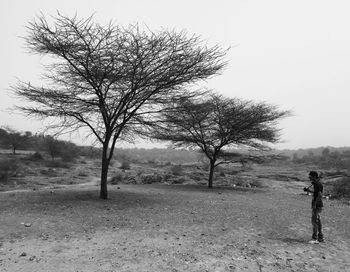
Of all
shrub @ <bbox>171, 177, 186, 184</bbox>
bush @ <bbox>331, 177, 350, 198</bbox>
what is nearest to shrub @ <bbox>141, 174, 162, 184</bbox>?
shrub @ <bbox>171, 177, 186, 184</bbox>

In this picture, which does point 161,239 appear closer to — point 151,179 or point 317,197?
point 317,197

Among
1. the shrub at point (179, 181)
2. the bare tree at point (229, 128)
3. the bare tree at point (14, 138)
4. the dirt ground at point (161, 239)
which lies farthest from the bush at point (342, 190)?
the bare tree at point (14, 138)

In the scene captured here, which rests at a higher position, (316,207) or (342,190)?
(316,207)

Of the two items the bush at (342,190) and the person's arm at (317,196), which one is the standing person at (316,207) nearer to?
the person's arm at (317,196)

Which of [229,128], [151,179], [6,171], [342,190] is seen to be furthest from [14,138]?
[342,190]

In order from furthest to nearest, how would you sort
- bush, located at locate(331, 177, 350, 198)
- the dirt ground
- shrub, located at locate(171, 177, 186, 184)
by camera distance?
1. shrub, located at locate(171, 177, 186, 184)
2. bush, located at locate(331, 177, 350, 198)
3. the dirt ground

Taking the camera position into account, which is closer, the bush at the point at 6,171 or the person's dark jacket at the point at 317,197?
the person's dark jacket at the point at 317,197

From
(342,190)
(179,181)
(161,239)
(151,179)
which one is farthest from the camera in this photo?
(179,181)

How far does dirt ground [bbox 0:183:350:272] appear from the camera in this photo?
504 centimetres

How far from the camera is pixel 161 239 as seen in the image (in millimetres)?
6473

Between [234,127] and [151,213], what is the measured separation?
1081cm

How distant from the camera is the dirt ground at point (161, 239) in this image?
504 cm

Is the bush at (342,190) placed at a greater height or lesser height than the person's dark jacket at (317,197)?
lesser

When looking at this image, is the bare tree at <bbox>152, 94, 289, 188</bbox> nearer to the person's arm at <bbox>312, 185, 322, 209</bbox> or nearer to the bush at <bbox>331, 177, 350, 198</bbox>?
the bush at <bbox>331, 177, 350, 198</bbox>
